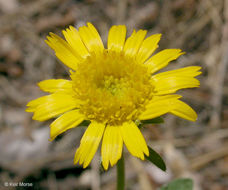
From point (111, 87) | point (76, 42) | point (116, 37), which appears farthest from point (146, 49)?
point (76, 42)

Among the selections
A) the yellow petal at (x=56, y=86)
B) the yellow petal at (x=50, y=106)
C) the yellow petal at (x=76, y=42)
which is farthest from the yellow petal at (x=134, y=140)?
the yellow petal at (x=76, y=42)

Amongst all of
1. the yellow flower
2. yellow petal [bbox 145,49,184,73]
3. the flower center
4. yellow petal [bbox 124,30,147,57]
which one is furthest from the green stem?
yellow petal [bbox 124,30,147,57]

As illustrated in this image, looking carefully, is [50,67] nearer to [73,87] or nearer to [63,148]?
[63,148]

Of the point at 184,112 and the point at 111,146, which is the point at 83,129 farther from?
the point at 184,112

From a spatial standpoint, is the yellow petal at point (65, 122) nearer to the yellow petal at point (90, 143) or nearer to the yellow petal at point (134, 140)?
the yellow petal at point (90, 143)

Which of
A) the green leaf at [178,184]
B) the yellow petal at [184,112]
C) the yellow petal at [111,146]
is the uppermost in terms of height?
the yellow petal at [184,112]

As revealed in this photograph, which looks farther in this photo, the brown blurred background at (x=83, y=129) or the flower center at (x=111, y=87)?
the brown blurred background at (x=83, y=129)

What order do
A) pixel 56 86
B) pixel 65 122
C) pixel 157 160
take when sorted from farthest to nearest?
pixel 56 86 < pixel 65 122 < pixel 157 160
